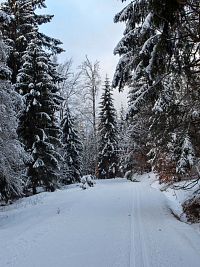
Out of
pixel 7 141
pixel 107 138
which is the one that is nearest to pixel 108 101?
pixel 107 138

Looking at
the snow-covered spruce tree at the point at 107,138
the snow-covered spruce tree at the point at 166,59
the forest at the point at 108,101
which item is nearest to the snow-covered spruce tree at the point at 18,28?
the forest at the point at 108,101

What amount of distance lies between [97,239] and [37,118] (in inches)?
652

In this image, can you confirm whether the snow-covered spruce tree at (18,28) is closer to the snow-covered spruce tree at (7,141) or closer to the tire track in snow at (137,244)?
the snow-covered spruce tree at (7,141)

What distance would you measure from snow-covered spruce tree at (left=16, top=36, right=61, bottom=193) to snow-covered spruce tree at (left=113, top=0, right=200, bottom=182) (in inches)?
452

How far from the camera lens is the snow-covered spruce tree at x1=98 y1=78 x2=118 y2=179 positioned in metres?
46.7

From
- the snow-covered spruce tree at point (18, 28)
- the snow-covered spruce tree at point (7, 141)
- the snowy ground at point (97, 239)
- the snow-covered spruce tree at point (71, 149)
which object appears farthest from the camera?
the snow-covered spruce tree at point (71, 149)

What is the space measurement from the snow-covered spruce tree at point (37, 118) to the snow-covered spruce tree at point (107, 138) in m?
20.8

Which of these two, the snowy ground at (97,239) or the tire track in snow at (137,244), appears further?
the snowy ground at (97,239)

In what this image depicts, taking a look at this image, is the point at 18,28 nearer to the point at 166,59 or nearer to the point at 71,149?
the point at 71,149

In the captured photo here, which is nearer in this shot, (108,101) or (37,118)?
(37,118)

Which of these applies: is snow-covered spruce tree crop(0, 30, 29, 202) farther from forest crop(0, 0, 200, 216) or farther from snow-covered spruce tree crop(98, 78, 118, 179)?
snow-covered spruce tree crop(98, 78, 118, 179)

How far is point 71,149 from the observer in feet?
133

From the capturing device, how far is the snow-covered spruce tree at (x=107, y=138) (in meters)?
46.7

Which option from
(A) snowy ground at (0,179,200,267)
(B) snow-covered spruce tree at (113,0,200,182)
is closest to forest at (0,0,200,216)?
(B) snow-covered spruce tree at (113,0,200,182)
